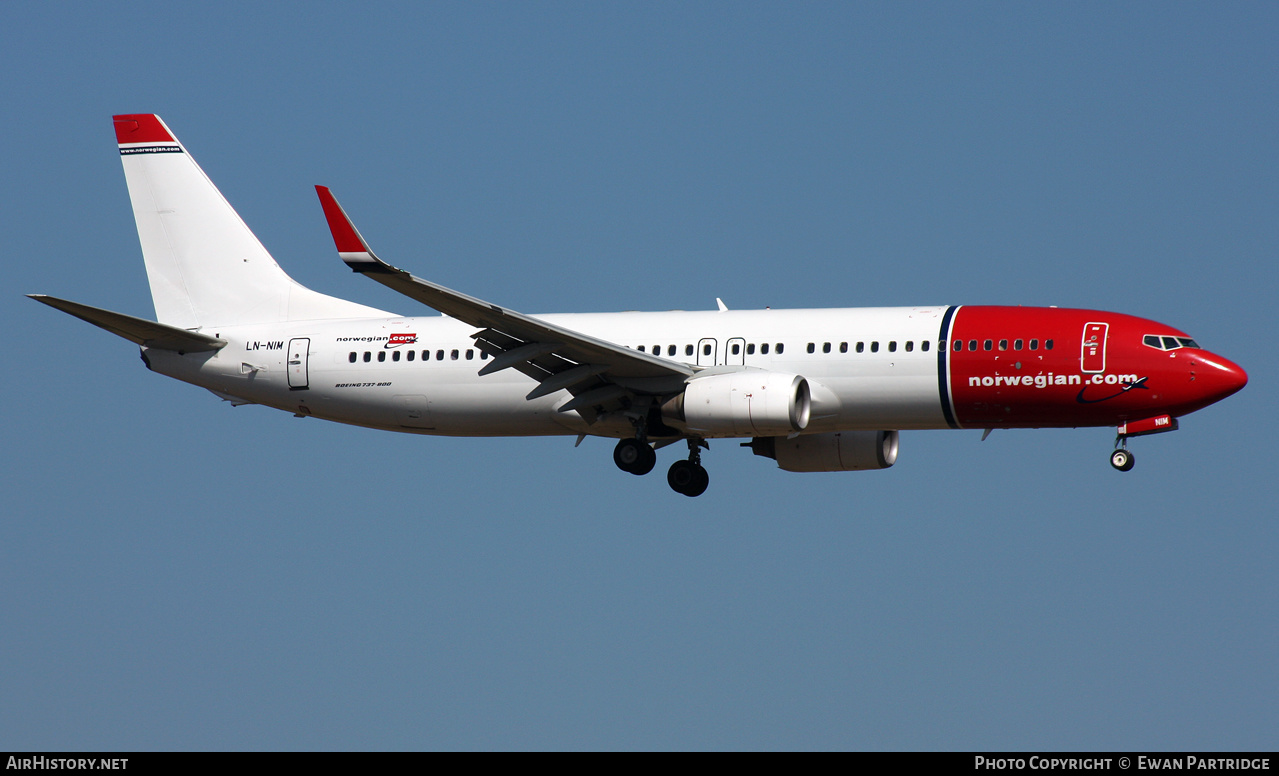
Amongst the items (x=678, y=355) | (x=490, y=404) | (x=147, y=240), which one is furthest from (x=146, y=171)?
(x=678, y=355)

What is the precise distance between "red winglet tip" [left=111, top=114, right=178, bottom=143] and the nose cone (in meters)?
28.5

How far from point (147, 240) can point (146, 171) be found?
198cm

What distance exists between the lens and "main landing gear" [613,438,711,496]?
133 ft

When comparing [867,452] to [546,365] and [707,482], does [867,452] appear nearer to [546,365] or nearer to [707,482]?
[707,482]

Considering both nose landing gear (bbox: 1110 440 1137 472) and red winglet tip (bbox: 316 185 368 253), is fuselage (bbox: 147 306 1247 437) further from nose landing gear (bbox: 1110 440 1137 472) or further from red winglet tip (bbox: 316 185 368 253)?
red winglet tip (bbox: 316 185 368 253)

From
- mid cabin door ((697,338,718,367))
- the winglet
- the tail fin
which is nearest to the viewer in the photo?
the winglet

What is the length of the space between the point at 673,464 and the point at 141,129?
724 inches

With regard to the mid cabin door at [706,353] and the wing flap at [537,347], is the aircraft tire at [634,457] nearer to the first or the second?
the wing flap at [537,347]

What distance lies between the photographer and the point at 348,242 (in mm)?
33281

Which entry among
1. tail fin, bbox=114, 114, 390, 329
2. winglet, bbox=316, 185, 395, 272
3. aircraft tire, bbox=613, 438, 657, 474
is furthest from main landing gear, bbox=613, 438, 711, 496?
winglet, bbox=316, 185, 395, 272

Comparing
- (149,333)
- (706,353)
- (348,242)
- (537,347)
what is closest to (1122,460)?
(706,353)

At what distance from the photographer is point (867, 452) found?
1666 inches

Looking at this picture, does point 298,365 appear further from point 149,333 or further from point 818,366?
point 818,366

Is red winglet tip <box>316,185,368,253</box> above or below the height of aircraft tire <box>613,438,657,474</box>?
above
